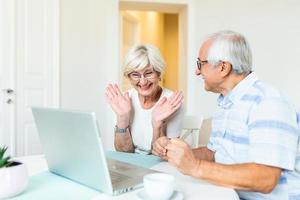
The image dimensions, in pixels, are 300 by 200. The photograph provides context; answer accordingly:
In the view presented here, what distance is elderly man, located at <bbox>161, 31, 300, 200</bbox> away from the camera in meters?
0.96

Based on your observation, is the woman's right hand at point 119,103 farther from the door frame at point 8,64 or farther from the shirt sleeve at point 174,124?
the door frame at point 8,64

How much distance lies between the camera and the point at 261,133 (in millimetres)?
981

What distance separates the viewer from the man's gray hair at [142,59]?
167cm

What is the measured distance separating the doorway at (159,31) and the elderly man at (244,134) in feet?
7.13

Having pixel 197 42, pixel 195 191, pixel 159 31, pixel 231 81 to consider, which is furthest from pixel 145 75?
pixel 159 31

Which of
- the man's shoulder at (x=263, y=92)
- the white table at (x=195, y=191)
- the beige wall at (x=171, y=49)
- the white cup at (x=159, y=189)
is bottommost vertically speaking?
the white table at (x=195, y=191)

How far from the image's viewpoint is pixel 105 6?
353 centimetres

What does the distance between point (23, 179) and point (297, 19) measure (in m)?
3.53

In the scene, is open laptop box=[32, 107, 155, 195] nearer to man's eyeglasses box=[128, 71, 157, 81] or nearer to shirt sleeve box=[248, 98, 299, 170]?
shirt sleeve box=[248, 98, 299, 170]

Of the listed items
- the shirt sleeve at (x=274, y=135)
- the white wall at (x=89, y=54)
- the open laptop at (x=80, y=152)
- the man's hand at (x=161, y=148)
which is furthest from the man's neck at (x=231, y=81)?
the white wall at (x=89, y=54)

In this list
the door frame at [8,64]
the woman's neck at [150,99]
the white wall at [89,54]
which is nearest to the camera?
the woman's neck at [150,99]

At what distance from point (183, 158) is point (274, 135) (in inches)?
11.0

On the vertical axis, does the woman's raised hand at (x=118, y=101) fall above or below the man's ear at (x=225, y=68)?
below

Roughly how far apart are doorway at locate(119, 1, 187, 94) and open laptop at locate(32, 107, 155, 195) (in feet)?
7.65
